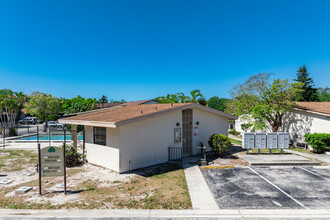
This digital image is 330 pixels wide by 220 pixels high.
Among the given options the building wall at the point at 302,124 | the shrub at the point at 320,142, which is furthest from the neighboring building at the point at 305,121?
the shrub at the point at 320,142

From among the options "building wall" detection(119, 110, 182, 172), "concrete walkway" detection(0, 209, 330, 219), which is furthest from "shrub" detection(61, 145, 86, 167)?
"concrete walkway" detection(0, 209, 330, 219)

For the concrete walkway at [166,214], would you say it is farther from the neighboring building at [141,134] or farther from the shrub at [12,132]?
the shrub at [12,132]

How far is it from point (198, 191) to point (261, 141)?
7928mm

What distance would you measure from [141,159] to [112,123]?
9.35ft

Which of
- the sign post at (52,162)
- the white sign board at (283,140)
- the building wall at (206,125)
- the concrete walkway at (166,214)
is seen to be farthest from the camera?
the building wall at (206,125)

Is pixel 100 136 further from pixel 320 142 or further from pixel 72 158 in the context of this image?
pixel 320 142

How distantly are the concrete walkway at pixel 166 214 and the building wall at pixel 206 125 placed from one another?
7.34 meters

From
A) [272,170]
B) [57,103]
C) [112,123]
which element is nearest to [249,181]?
[272,170]

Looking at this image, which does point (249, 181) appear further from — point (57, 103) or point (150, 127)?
point (57, 103)

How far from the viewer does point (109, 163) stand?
9.13 m

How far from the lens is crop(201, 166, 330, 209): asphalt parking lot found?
5730 millimetres

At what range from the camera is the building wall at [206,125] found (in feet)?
41.3

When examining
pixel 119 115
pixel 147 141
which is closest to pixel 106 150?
pixel 119 115

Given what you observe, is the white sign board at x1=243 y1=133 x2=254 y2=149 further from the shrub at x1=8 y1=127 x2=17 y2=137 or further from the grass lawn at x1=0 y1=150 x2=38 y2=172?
the shrub at x1=8 y1=127 x2=17 y2=137
